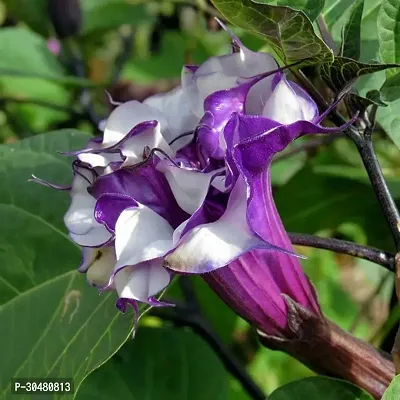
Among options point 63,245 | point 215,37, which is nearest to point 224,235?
point 63,245

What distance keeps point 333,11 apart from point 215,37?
1.34 m

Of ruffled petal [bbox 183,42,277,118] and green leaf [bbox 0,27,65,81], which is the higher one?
ruffled petal [bbox 183,42,277,118]

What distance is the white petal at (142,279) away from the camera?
1.34 ft

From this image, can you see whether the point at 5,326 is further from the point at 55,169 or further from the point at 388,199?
the point at 388,199

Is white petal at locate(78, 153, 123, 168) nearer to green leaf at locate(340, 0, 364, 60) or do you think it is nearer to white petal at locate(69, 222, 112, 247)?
white petal at locate(69, 222, 112, 247)

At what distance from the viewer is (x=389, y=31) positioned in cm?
46

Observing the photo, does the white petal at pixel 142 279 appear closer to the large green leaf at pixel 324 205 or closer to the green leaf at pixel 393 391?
the green leaf at pixel 393 391

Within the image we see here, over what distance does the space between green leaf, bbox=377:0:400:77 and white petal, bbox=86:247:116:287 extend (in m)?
0.22

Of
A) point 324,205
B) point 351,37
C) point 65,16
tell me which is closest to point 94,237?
point 351,37

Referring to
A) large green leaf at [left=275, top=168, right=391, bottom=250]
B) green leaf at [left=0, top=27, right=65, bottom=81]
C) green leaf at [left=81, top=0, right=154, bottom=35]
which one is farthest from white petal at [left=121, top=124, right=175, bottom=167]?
green leaf at [left=81, top=0, right=154, bottom=35]

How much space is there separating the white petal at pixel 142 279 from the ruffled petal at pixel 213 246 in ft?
0.06

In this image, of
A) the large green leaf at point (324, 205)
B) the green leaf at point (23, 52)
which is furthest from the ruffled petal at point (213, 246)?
the green leaf at point (23, 52)

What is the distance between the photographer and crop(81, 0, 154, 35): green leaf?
4.10 ft

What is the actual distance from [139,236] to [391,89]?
0.65 ft
